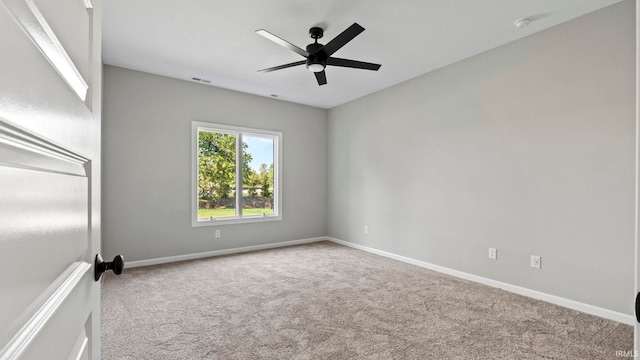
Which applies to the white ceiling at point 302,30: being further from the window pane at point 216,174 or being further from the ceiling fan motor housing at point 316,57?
the window pane at point 216,174

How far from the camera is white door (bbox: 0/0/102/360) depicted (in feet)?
0.97

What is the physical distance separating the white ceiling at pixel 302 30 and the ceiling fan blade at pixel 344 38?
0.34 metres

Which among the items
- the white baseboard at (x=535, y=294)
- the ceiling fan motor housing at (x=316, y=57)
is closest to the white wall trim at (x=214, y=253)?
the white baseboard at (x=535, y=294)

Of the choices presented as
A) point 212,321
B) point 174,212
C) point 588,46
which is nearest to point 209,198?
point 174,212

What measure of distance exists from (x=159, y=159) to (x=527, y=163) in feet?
15.5

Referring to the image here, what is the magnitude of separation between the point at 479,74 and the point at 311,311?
10.9ft

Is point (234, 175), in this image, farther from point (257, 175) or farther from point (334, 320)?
point (334, 320)

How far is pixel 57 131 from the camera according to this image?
456mm

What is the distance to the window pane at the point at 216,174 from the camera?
4766 millimetres

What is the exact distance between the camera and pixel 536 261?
307 centimetres

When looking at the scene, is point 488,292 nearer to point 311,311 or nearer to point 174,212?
point 311,311

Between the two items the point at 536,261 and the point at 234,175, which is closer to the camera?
the point at 536,261

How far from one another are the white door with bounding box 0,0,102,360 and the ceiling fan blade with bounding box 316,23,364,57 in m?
2.06

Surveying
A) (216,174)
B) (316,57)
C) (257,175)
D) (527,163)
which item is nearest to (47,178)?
(316,57)
